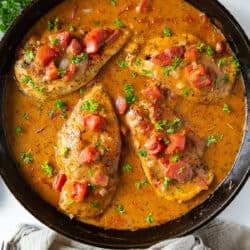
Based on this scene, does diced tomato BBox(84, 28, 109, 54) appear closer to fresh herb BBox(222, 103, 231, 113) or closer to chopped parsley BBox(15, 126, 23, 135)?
chopped parsley BBox(15, 126, 23, 135)

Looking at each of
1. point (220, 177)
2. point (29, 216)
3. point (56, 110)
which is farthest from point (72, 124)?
point (220, 177)

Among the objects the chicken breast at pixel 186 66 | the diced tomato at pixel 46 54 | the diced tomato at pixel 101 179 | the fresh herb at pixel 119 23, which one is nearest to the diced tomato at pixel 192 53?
the chicken breast at pixel 186 66

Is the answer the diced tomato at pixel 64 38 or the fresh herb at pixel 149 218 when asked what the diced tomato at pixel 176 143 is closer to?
the fresh herb at pixel 149 218

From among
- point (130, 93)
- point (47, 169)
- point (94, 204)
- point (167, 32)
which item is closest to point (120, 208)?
point (94, 204)

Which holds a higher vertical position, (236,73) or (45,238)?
(236,73)

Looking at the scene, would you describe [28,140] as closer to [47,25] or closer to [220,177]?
[47,25]

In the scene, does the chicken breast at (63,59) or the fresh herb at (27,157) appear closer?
the chicken breast at (63,59)

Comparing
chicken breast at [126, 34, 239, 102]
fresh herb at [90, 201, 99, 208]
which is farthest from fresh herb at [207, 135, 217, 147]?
fresh herb at [90, 201, 99, 208]
